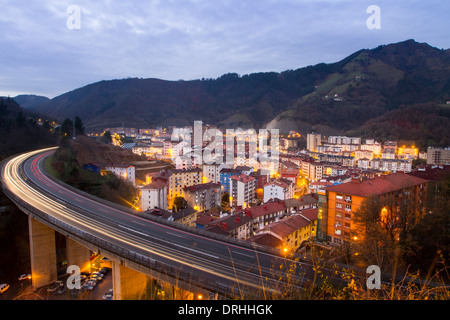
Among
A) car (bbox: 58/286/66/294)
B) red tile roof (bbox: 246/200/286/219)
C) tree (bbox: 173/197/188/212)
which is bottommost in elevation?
car (bbox: 58/286/66/294)

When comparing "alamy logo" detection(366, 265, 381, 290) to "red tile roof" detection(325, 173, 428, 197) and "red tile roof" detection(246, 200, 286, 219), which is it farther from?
"red tile roof" detection(246, 200, 286, 219)

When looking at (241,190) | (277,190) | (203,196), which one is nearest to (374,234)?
(277,190)

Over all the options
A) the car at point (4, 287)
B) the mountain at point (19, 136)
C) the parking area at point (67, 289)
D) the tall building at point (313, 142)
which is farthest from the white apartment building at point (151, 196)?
the tall building at point (313, 142)

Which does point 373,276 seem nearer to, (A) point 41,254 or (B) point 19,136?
(A) point 41,254

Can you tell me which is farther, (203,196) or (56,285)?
(203,196)

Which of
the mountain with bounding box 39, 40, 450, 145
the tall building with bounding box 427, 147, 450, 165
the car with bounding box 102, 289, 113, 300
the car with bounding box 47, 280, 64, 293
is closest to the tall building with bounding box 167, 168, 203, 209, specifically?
the car with bounding box 47, 280, 64, 293

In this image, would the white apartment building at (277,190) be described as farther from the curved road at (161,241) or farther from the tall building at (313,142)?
the tall building at (313,142)

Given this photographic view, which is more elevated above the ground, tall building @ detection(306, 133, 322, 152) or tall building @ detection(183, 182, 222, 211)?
tall building @ detection(306, 133, 322, 152)

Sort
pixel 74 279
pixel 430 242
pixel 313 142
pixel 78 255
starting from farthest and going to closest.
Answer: pixel 313 142, pixel 78 255, pixel 74 279, pixel 430 242
